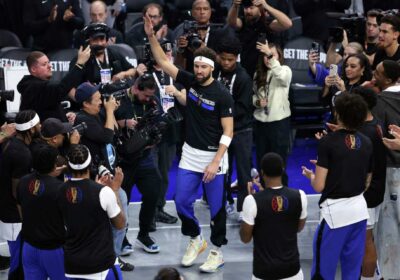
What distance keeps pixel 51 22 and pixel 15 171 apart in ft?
17.2

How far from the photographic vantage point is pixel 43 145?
6613mm

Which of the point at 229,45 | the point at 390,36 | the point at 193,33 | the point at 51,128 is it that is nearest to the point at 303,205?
the point at 51,128

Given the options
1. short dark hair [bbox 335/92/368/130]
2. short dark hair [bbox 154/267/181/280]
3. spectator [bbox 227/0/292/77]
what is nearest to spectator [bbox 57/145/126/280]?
short dark hair [bbox 154/267/181/280]

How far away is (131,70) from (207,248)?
2.19 metres

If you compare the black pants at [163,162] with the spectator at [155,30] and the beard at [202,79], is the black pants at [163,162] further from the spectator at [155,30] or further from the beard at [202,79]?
the spectator at [155,30]

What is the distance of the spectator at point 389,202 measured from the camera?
761 cm

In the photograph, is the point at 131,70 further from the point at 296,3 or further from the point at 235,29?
the point at 296,3

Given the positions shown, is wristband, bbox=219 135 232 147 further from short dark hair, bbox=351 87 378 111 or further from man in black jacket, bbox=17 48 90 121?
man in black jacket, bbox=17 48 90 121

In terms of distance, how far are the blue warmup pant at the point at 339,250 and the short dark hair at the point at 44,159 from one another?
218 cm

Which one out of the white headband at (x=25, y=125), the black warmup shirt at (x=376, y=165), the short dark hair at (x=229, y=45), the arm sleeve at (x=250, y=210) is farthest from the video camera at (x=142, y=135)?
the arm sleeve at (x=250, y=210)

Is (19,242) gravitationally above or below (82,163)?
below

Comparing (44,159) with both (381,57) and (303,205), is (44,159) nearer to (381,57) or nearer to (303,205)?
(303,205)

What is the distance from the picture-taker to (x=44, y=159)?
6.48 m

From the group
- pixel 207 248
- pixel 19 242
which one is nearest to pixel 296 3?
pixel 207 248
